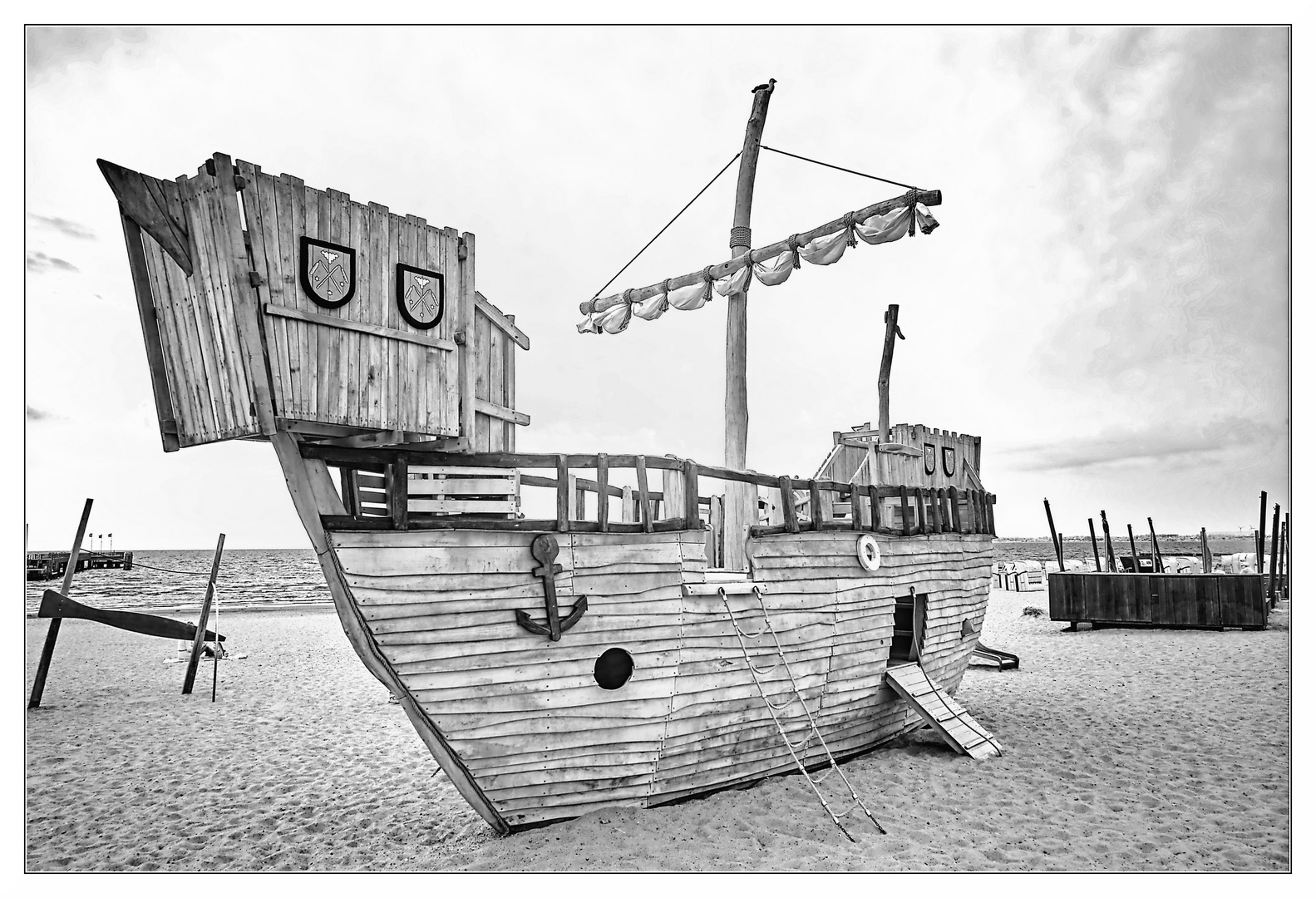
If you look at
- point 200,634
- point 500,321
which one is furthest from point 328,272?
point 200,634

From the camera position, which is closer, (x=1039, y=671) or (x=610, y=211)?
(x=610, y=211)

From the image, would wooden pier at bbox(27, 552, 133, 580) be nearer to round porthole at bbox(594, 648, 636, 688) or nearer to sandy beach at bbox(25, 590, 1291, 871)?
sandy beach at bbox(25, 590, 1291, 871)

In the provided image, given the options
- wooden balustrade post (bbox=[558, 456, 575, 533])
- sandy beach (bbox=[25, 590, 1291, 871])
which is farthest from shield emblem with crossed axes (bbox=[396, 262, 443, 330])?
sandy beach (bbox=[25, 590, 1291, 871])

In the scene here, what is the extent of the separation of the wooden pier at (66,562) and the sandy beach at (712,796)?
1021 inches

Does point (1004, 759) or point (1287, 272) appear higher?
point (1287, 272)

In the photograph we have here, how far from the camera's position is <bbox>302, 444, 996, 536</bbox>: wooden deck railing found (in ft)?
16.3

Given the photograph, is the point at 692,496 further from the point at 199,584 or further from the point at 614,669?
the point at 199,584

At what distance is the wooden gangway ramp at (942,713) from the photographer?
7.89 meters

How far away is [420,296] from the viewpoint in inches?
190

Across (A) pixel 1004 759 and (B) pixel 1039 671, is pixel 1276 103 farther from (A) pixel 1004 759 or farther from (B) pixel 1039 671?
(B) pixel 1039 671

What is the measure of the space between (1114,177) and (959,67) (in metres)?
2.35
